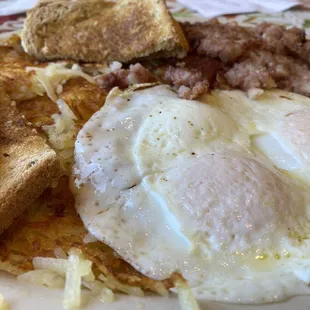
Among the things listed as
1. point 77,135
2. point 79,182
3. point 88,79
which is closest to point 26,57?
point 88,79

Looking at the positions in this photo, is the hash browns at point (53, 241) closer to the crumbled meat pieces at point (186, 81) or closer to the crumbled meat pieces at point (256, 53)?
the crumbled meat pieces at point (186, 81)

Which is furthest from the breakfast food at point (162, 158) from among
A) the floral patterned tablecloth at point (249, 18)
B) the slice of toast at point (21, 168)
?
the floral patterned tablecloth at point (249, 18)

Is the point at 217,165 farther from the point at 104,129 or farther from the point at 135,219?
the point at 104,129

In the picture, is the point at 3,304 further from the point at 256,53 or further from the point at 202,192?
the point at 256,53

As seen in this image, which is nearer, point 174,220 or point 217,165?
point 174,220

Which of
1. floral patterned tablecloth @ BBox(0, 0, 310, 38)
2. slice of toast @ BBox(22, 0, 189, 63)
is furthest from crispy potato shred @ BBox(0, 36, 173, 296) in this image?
floral patterned tablecloth @ BBox(0, 0, 310, 38)

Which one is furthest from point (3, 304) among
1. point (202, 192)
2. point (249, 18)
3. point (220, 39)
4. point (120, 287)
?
point (249, 18)

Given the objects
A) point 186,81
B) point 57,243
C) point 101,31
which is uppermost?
point 101,31
